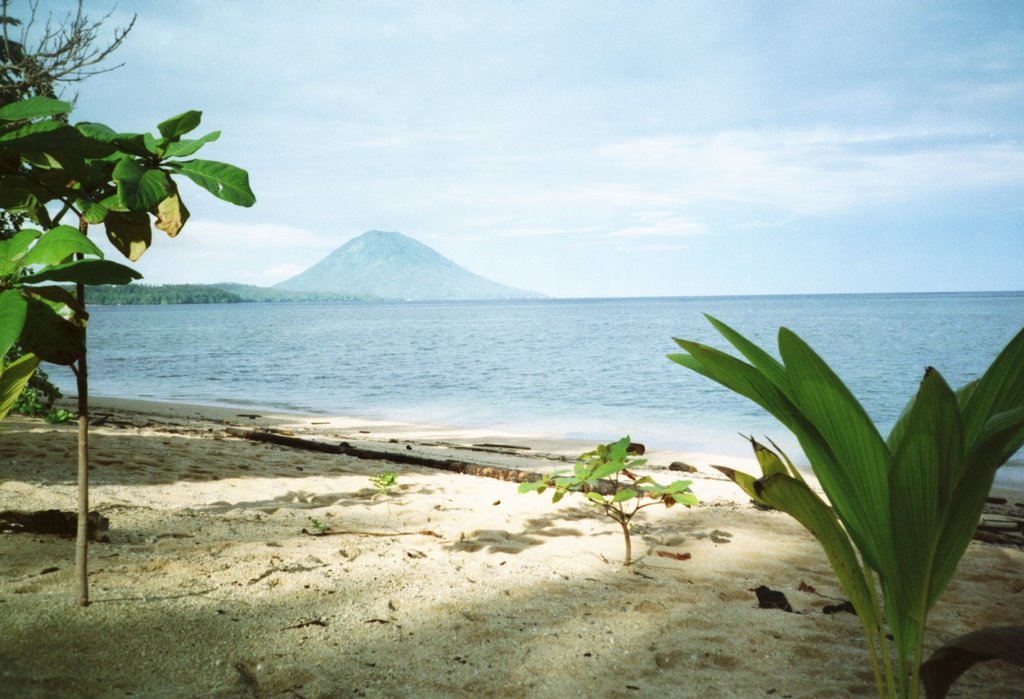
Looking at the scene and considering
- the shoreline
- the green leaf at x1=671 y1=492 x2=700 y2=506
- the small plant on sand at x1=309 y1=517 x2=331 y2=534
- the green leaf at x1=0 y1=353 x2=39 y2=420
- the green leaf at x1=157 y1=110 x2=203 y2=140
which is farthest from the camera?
the shoreline

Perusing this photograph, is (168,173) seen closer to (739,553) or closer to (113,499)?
(113,499)

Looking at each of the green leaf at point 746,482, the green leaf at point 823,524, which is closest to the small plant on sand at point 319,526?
the green leaf at point 746,482

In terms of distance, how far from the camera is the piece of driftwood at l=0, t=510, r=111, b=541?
2.51m

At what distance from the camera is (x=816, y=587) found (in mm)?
2531

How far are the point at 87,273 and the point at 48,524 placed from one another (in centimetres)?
182

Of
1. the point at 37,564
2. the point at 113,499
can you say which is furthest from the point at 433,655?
the point at 113,499

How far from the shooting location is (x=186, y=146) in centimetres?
161

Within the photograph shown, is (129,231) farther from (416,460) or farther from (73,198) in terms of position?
(416,460)

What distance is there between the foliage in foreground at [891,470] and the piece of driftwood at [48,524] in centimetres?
257

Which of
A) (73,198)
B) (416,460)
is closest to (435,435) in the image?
(416,460)

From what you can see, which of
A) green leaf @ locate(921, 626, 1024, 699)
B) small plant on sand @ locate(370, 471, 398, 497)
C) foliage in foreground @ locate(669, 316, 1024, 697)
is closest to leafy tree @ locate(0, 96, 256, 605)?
foliage in foreground @ locate(669, 316, 1024, 697)

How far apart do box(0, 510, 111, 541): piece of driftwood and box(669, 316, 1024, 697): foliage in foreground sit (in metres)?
2.57

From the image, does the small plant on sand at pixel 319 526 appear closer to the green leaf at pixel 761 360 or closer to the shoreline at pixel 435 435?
the green leaf at pixel 761 360

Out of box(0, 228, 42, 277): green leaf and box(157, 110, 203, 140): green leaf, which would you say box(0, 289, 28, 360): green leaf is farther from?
box(157, 110, 203, 140): green leaf
